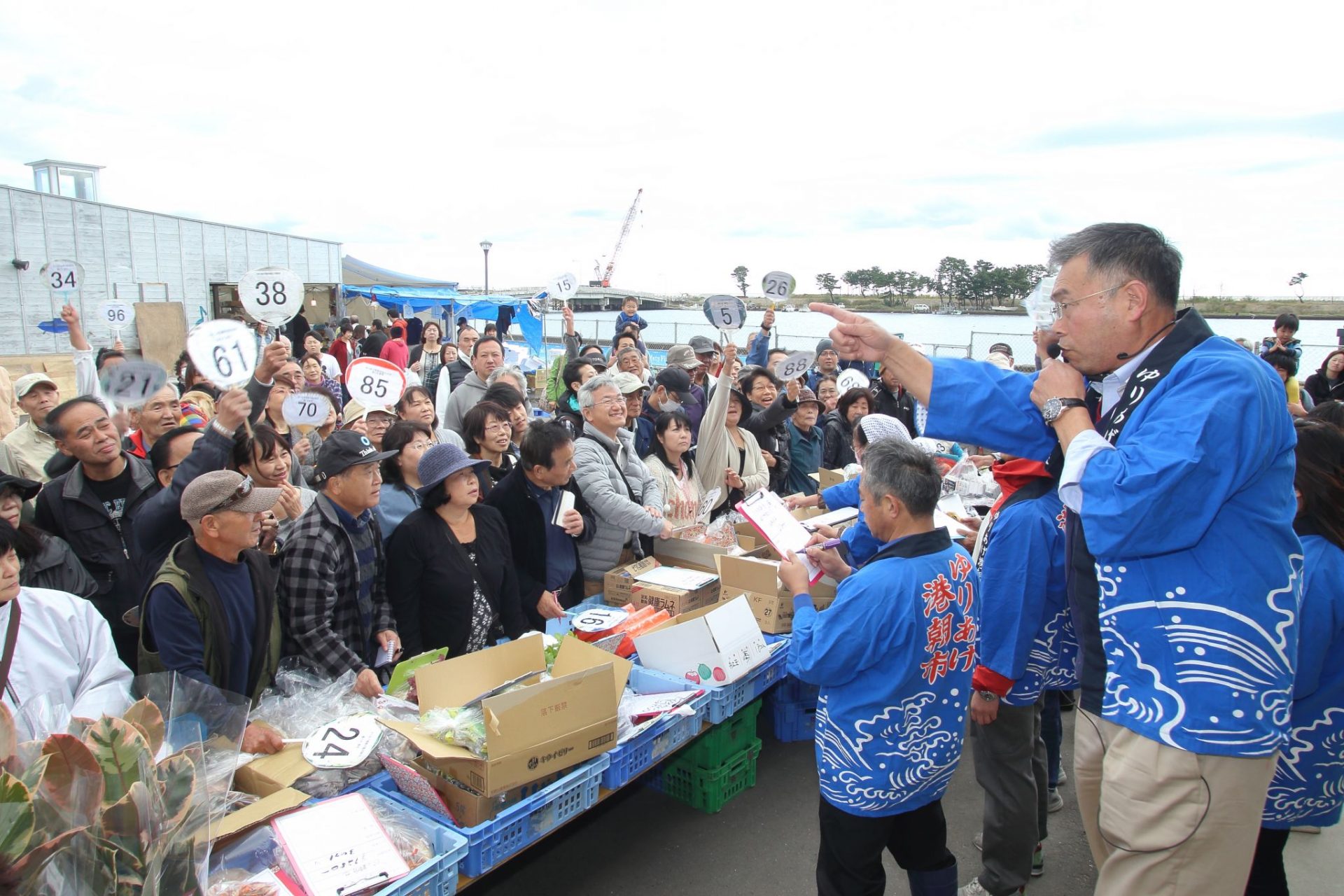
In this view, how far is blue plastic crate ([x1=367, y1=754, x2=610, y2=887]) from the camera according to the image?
2357mm

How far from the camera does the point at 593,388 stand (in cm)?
485

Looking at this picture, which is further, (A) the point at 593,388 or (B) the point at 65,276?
(B) the point at 65,276

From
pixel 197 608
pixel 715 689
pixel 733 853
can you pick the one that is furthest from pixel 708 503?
pixel 197 608

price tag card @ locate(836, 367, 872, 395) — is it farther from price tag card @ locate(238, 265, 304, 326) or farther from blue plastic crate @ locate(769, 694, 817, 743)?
price tag card @ locate(238, 265, 304, 326)

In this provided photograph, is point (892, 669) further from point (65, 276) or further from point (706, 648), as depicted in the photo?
point (65, 276)

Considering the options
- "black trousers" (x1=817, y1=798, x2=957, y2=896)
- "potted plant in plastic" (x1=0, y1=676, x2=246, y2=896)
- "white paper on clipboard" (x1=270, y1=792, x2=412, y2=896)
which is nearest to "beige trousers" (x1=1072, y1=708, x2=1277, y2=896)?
"black trousers" (x1=817, y1=798, x2=957, y2=896)

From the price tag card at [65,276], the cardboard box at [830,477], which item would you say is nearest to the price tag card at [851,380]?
the cardboard box at [830,477]

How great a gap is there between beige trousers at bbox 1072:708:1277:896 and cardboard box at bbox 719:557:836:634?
2.08 metres

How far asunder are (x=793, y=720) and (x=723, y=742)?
2.52 feet

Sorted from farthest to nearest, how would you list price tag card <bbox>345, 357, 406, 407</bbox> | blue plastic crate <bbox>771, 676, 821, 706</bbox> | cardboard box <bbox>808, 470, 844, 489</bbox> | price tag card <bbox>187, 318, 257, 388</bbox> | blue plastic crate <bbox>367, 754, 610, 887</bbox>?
cardboard box <bbox>808, 470, 844, 489</bbox> < price tag card <bbox>345, 357, 406, 407</bbox> < blue plastic crate <bbox>771, 676, 821, 706</bbox> < price tag card <bbox>187, 318, 257, 388</bbox> < blue plastic crate <bbox>367, 754, 610, 887</bbox>

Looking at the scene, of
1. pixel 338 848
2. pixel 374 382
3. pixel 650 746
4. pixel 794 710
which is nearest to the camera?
pixel 338 848

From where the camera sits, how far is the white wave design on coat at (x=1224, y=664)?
1.70 meters

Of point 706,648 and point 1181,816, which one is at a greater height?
point 1181,816

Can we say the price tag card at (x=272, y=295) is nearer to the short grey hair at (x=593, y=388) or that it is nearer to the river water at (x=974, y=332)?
the short grey hair at (x=593, y=388)
